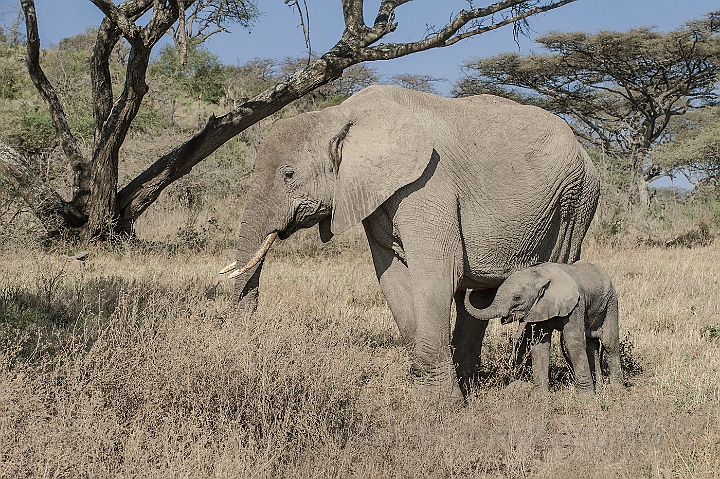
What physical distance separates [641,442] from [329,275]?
618 centimetres

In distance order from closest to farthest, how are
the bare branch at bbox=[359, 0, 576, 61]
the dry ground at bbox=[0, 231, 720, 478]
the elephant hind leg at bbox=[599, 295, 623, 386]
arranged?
the dry ground at bbox=[0, 231, 720, 478] < the elephant hind leg at bbox=[599, 295, 623, 386] < the bare branch at bbox=[359, 0, 576, 61]

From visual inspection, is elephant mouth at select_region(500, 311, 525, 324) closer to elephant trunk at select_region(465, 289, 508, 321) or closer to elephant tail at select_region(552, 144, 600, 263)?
elephant trunk at select_region(465, 289, 508, 321)

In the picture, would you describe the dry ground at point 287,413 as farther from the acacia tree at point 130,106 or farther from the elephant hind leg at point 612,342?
the acacia tree at point 130,106

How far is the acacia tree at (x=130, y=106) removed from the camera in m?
10.5

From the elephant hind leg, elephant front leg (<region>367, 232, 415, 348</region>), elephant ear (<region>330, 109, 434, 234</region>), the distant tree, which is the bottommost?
the distant tree

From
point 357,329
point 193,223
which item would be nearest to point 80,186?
point 193,223

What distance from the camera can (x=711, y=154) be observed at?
20.6 meters

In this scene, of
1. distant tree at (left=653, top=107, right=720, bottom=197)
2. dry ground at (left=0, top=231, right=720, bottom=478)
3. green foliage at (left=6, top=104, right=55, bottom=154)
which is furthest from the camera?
distant tree at (left=653, top=107, right=720, bottom=197)

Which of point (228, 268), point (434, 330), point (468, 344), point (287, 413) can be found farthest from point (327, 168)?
point (468, 344)

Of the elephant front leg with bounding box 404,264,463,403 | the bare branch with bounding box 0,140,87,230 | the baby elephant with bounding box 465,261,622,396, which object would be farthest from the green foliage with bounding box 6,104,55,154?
the baby elephant with bounding box 465,261,622,396

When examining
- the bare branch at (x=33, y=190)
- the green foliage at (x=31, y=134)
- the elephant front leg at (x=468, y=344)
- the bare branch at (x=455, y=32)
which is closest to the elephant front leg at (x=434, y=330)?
the elephant front leg at (x=468, y=344)

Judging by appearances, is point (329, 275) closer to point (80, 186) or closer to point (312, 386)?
point (80, 186)

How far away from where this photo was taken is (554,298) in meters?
5.78

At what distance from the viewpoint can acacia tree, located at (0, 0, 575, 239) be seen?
1052cm
